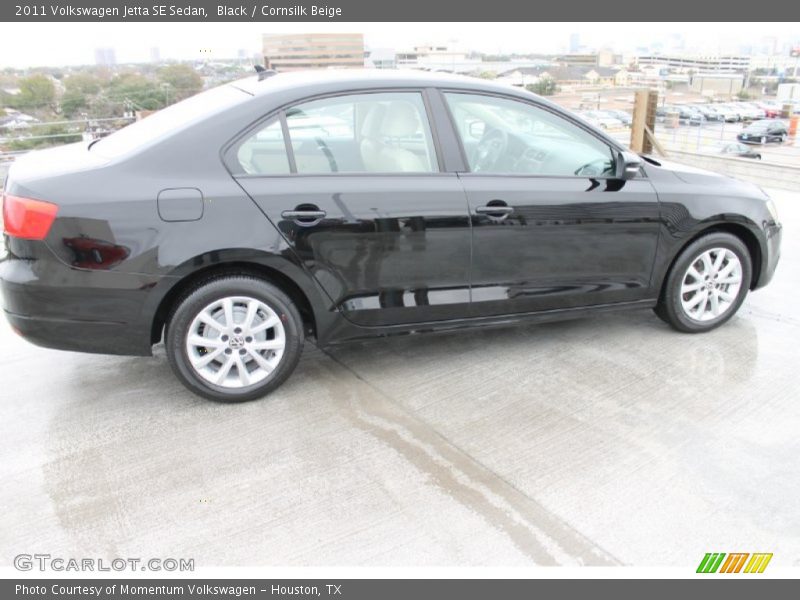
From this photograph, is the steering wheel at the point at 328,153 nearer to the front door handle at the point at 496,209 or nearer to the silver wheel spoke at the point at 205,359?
the front door handle at the point at 496,209

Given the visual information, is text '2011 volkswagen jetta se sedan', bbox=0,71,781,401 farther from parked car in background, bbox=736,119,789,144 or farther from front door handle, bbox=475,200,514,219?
parked car in background, bbox=736,119,789,144

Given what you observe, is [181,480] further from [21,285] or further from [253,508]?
[21,285]

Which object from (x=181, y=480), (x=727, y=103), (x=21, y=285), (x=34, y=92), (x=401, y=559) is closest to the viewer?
(x=401, y=559)

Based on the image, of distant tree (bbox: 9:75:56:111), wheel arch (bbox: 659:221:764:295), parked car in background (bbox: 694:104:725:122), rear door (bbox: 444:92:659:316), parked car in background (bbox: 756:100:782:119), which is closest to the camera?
rear door (bbox: 444:92:659:316)

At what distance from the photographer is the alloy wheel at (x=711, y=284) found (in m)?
4.17

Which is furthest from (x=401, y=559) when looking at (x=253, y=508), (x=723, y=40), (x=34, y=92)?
(x=723, y=40)

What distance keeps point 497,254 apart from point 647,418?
114 centimetres

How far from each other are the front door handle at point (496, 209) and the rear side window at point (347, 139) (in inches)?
13.5

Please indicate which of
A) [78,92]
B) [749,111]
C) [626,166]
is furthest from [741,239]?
[749,111]

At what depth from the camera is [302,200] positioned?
127 inches

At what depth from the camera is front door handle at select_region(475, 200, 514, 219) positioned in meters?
3.52

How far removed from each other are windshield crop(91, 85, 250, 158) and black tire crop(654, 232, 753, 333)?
9.11 ft

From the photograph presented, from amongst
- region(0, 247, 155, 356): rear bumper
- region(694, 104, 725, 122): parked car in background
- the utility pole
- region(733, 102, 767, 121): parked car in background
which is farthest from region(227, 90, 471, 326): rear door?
region(733, 102, 767, 121): parked car in background

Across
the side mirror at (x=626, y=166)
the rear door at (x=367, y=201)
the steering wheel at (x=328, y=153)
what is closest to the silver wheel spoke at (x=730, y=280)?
the side mirror at (x=626, y=166)
